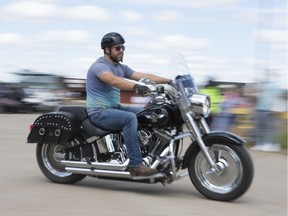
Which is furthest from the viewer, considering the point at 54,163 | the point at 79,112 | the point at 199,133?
the point at 54,163

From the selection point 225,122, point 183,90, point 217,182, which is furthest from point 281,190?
point 225,122

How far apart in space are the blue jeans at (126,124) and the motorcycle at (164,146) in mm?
129

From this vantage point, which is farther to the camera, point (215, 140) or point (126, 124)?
point (126, 124)

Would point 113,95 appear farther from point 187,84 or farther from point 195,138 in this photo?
point 195,138

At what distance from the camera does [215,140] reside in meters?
7.27

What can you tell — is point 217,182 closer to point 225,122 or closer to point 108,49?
point 108,49

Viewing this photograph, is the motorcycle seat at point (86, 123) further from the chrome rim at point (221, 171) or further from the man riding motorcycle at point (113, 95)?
the chrome rim at point (221, 171)

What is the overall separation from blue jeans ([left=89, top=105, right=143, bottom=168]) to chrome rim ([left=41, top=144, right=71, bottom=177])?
831 millimetres

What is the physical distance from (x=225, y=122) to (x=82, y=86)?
1903cm

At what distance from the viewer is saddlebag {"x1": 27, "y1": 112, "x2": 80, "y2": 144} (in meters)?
7.97

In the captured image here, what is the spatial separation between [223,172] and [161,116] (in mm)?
1003

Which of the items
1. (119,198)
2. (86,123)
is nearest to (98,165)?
(86,123)

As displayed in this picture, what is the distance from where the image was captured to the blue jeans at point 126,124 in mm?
7484

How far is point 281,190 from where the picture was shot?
328 inches
